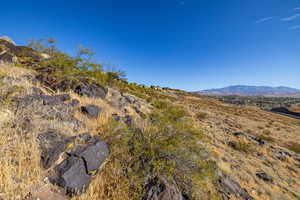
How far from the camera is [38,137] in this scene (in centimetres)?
208

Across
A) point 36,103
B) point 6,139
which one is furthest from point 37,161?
point 36,103

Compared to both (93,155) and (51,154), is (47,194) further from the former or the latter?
(93,155)

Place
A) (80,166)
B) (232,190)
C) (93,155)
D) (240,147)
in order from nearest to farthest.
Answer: (80,166) < (93,155) < (232,190) < (240,147)

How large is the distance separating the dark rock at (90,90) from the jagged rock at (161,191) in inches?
179

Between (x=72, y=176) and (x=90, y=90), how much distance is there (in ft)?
15.0

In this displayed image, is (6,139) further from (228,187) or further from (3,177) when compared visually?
(228,187)

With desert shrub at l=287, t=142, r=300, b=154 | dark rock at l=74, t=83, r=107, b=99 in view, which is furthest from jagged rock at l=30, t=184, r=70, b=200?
desert shrub at l=287, t=142, r=300, b=154

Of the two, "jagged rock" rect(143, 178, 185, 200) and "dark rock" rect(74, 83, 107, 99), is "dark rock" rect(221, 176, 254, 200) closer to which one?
"jagged rock" rect(143, 178, 185, 200)

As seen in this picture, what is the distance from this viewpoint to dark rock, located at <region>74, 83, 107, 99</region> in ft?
17.8

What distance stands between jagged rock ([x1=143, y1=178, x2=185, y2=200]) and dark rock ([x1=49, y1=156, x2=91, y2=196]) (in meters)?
1.10

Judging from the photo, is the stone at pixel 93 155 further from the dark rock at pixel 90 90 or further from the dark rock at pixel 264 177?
the dark rock at pixel 264 177

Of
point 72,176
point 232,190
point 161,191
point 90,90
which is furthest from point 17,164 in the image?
point 232,190

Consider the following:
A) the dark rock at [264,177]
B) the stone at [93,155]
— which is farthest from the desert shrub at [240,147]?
the stone at [93,155]

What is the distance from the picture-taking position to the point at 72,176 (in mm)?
1850
